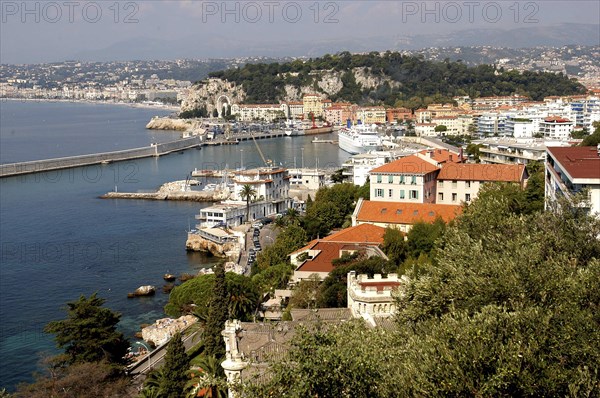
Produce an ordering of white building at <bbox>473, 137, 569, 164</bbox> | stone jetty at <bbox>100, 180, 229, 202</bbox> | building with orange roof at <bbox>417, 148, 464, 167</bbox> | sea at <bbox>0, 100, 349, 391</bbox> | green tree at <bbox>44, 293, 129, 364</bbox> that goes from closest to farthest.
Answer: green tree at <bbox>44, 293, 129, 364</bbox>
sea at <bbox>0, 100, 349, 391</bbox>
building with orange roof at <bbox>417, 148, 464, 167</bbox>
white building at <bbox>473, 137, 569, 164</bbox>
stone jetty at <bbox>100, 180, 229, 202</bbox>

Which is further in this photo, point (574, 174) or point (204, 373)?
point (574, 174)

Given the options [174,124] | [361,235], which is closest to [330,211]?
[361,235]

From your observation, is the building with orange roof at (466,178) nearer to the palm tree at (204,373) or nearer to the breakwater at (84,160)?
the palm tree at (204,373)

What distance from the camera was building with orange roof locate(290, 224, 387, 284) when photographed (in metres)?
10.5

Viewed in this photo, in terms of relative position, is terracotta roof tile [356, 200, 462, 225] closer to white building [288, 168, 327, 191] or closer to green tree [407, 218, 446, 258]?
green tree [407, 218, 446, 258]

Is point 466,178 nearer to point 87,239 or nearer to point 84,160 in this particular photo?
point 87,239

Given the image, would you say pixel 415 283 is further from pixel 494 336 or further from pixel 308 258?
pixel 308 258

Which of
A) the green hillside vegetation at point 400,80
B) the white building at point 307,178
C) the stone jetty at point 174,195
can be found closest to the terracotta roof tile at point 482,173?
the white building at point 307,178

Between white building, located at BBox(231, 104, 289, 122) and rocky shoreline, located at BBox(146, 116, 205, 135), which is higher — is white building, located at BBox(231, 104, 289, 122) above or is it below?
above

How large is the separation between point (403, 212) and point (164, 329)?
15.6 feet

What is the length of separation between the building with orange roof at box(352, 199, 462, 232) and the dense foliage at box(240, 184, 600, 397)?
7.51 meters

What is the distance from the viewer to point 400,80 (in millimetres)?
67438

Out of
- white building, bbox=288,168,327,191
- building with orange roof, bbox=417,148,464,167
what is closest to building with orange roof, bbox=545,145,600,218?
building with orange roof, bbox=417,148,464,167

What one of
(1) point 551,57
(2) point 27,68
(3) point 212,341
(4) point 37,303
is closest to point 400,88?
(4) point 37,303
